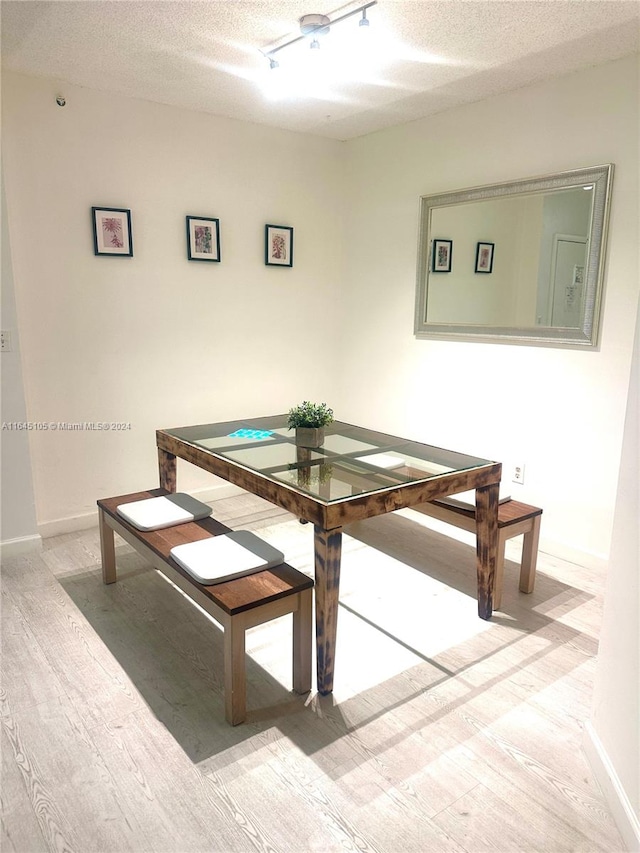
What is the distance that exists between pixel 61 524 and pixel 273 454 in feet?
5.10

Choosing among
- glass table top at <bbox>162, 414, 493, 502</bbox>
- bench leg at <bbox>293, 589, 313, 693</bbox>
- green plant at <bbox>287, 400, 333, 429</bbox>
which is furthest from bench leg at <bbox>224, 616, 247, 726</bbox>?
green plant at <bbox>287, 400, 333, 429</bbox>

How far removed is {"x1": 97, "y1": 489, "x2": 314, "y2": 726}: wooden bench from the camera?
1.79m

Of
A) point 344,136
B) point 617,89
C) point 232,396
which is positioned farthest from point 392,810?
point 344,136

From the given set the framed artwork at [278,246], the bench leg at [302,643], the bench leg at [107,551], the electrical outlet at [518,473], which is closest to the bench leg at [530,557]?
the electrical outlet at [518,473]

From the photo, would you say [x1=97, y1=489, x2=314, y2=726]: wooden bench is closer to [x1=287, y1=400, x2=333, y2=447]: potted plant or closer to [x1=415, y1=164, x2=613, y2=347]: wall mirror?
[x1=287, y1=400, x2=333, y2=447]: potted plant

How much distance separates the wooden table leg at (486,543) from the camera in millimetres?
2344

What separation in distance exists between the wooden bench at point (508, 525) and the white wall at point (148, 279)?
5.67 feet

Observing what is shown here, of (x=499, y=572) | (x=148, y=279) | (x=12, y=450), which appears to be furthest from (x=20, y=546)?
(x=499, y=572)

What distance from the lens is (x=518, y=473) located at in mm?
3203

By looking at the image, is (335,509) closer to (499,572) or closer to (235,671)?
(235,671)

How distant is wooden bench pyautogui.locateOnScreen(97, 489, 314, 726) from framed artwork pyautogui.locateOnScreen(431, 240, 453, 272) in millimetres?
2157

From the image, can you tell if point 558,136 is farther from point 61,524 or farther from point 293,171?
point 61,524

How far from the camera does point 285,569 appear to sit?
2016mm

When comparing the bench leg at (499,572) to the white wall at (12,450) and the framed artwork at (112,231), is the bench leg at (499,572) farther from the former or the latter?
the framed artwork at (112,231)
